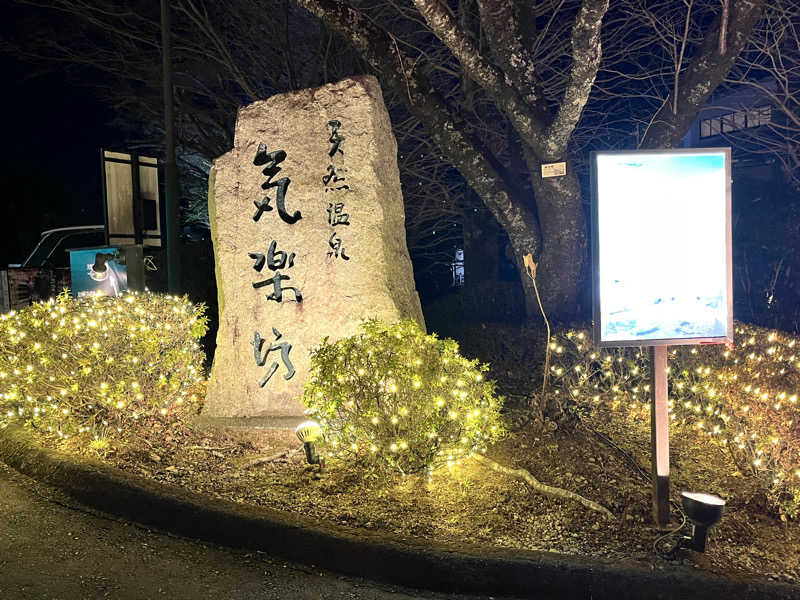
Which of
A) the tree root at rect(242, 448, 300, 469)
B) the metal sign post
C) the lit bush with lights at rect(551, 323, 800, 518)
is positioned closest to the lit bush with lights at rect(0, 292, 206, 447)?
the tree root at rect(242, 448, 300, 469)

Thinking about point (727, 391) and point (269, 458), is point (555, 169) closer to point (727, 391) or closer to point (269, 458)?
point (727, 391)

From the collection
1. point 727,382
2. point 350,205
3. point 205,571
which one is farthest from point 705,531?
point 350,205

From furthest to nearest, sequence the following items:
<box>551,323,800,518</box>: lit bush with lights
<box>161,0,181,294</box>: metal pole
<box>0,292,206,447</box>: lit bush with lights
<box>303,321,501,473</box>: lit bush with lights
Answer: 1. <box>161,0,181,294</box>: metal pole
2. <box>0,292,206,447</box>: lit bush with lights
3. <box>303,321,501,473</box>: lit bush with lights
4. <box>551,323,800,518</box>: lit bush with lights

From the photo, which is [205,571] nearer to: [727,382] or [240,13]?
[727,382]

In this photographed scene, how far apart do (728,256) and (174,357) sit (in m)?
4.78

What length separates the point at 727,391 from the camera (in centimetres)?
510

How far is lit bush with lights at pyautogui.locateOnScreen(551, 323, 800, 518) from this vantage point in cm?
416

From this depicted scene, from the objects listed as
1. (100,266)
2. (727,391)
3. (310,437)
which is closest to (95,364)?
(310,437)

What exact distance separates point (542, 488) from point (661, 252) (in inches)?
72.0

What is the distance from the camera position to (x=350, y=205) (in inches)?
241

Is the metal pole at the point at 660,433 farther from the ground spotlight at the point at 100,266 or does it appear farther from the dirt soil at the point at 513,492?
the ground spotlight at the point at 100,266

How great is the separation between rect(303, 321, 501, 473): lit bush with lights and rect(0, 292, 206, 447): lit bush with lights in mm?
1913

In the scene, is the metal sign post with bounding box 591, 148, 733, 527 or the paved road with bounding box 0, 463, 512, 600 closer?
the paved road with bounding box 0, 463, 512, 600

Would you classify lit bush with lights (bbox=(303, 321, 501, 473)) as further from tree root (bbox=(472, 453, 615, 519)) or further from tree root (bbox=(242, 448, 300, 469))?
tree root (bbox=(242, 448, 300, 469))
